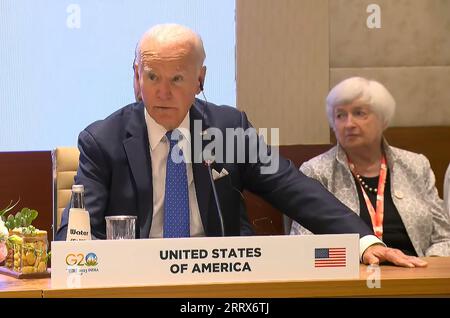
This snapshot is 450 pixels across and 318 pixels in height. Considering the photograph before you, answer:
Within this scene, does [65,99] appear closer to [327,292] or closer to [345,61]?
[345,61]

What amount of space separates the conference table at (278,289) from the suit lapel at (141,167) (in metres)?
0.51

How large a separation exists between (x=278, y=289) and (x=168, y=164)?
28.6 inches

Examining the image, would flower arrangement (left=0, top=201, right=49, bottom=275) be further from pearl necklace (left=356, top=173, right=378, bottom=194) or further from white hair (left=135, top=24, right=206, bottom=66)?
pearl necklace (left=356, top=173, right=378, bottom=194)

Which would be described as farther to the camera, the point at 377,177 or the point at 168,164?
the point at 377,177

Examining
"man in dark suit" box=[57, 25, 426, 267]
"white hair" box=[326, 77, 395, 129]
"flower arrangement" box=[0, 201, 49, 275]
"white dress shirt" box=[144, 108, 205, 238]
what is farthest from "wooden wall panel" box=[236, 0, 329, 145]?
"flower arrangement" box=[0, 201, 49, 275]

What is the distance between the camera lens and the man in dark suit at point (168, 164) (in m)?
2.60

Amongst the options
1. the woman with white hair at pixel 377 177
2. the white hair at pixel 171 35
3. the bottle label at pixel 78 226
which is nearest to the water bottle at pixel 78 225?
the bottle label at pixel 78 226

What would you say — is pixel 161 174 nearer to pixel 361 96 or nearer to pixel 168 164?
pixel 168 164

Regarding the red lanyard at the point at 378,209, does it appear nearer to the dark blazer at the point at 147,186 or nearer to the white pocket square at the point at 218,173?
the dark blazer at the point at 147,186

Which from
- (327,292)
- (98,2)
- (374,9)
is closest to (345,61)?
(374,9)

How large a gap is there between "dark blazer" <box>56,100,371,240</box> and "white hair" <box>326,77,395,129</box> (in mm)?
1018

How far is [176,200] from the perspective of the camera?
8.52 ft

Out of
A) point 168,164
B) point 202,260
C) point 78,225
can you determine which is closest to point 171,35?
point 168,164
